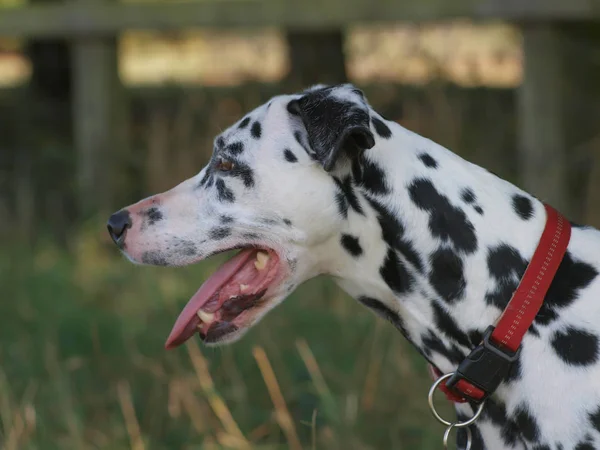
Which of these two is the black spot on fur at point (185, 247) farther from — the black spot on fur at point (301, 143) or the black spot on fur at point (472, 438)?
the black spot on fur at point (472, 438)

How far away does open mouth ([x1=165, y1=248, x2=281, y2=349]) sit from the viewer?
2781mm

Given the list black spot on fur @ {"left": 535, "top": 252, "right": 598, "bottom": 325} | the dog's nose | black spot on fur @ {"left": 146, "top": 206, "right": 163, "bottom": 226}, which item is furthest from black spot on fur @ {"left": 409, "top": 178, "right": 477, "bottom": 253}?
the dog's nose

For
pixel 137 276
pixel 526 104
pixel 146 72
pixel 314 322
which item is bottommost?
pixel 146 72

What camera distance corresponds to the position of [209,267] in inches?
225

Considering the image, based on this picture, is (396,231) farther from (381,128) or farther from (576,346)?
(576,346)

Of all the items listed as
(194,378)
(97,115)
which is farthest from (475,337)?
(97,115)

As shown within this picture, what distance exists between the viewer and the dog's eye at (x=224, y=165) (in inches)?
110

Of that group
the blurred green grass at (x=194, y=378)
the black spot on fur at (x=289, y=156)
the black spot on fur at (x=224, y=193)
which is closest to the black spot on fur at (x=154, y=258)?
the black spot on fur at (x=224, y=193)

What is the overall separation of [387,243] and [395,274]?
0.29 ft

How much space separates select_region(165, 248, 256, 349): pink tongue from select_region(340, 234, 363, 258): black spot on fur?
28cm

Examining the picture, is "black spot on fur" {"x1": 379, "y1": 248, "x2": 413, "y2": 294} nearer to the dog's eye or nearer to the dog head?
the dog head

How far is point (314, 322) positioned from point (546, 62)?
6.39 feet

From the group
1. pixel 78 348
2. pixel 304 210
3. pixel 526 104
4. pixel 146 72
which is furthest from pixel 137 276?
pixel 146 72

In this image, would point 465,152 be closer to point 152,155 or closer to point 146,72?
point 152,155
